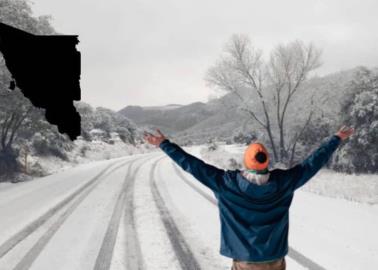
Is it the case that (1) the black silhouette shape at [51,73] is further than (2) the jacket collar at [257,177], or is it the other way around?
(1) the black silhouette shape at [51,73]

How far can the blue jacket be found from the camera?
3930 millimetres

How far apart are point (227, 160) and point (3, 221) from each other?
23330mm

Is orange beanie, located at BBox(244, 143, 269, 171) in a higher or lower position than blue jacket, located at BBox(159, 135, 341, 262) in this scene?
higher

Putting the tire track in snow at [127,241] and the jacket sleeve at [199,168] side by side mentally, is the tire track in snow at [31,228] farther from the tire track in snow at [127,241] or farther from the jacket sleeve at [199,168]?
the jacket sleeve at [199,168]

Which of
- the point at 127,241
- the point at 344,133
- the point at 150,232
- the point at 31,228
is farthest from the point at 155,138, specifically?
the point at 31,228

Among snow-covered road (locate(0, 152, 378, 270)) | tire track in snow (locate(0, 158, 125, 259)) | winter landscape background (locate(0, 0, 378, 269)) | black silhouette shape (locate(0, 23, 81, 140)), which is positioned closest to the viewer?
black silhouette shape (locate(0, 23, 81, 140))

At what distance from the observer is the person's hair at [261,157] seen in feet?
12.4

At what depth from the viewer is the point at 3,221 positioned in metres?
11.5

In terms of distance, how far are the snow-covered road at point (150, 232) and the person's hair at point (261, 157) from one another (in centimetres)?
355

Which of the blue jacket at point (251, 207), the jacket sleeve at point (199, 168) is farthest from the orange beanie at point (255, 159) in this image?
the jacket sleeve at point (199, 168)

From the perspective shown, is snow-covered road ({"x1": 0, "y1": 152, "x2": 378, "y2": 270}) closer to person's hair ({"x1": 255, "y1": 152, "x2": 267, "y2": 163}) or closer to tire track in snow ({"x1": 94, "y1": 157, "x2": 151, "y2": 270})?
tire track in snow ({"x1": 94, "y1": 157, "x2": 151, "y2": 270})

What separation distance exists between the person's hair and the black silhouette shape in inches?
85.5

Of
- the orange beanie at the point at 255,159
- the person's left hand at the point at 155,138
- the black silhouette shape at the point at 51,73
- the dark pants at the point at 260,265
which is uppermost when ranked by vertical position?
the black silhouette shape at the point at 51,73

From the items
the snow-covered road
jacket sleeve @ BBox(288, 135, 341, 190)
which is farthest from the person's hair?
the snow-covered road
